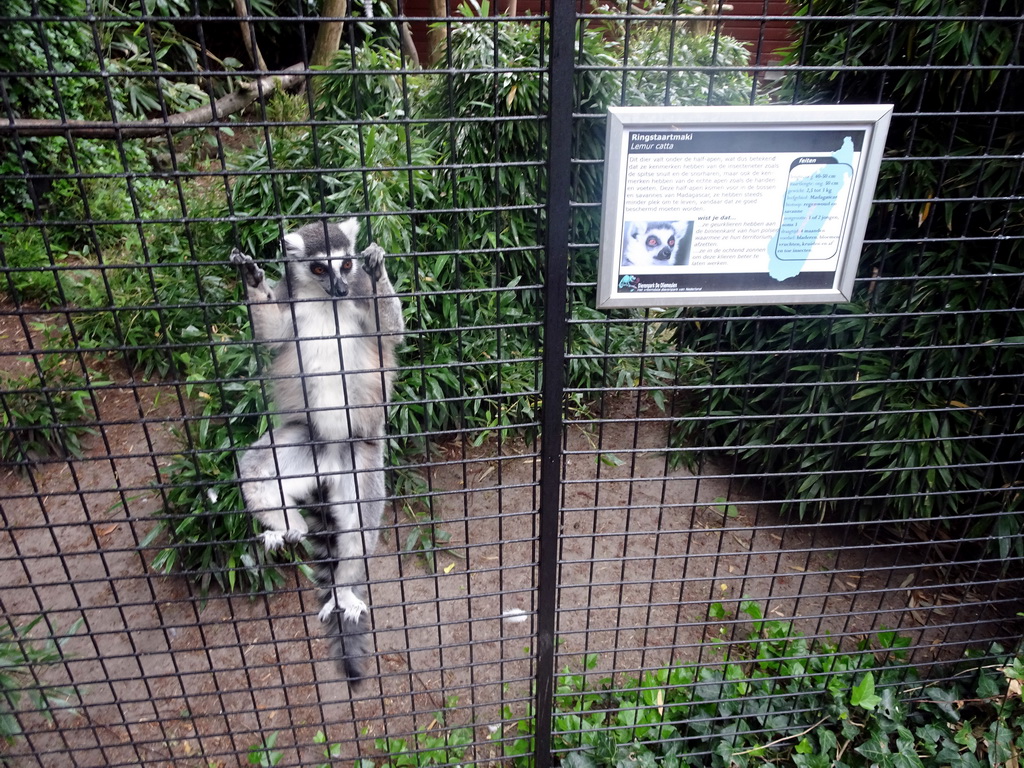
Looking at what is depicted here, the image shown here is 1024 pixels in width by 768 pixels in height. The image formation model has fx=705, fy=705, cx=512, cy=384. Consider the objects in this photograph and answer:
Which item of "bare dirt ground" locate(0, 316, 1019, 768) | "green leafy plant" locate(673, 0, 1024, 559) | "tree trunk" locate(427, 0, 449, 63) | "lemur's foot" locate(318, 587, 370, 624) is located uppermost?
"tree trunk" locate(427, 0, 449, 63)

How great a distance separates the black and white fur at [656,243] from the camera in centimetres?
190

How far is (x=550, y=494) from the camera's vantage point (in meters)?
2.20

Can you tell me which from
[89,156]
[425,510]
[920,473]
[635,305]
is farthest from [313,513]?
[89,156]

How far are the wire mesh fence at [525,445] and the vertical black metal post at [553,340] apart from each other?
0.01 m

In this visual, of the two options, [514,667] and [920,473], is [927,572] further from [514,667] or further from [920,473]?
[514,667]

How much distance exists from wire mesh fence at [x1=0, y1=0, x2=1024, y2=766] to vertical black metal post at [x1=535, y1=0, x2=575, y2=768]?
10mm

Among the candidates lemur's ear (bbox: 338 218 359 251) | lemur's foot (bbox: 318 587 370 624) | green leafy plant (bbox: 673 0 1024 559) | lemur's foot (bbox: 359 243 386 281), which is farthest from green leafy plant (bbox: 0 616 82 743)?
green leafy plant (bbox: 673 0 1024 559)

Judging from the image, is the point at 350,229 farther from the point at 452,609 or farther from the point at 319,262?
the point at 452,609

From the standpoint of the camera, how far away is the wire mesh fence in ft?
6.43

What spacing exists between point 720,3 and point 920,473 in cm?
255

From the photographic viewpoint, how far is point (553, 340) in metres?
2.01

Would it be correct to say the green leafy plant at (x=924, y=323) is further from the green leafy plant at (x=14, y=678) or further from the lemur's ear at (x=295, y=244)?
the green leafy plant at (x=14, y=678)

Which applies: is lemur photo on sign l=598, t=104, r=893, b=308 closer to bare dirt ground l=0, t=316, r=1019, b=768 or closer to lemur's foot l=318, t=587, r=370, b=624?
bare dirt ground l=0, t=316, r=1019, b=768

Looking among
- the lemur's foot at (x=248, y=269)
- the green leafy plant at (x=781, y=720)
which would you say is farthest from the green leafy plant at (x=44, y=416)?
the green leafy plant at (x=781, y=720)
